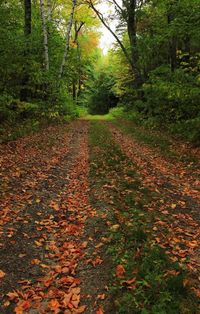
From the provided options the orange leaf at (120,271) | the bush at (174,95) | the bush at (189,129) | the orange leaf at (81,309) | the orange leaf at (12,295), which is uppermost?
the bush at (174,95)

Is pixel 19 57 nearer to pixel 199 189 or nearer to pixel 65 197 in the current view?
pixel 65 197

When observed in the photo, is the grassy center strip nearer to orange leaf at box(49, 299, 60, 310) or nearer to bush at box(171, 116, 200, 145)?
orange leaf at box(49, 299, 60, 310)

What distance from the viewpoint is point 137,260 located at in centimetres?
491

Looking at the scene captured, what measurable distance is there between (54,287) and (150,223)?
2.55m

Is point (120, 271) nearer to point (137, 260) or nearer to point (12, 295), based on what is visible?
point (137, 260)

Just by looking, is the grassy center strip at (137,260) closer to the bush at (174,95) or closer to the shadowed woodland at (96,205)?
the shadowed woodland at (96,205)

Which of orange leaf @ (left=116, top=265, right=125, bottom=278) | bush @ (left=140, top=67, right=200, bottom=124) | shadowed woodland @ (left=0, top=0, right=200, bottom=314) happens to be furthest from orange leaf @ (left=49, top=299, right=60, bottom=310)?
bush @ (left=140, top=67, right=200, bottom=124)

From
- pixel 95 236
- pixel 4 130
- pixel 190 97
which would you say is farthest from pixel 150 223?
pixel 4 130

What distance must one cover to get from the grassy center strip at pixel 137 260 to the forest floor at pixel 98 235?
14 mm

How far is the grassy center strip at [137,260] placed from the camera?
3.96 m

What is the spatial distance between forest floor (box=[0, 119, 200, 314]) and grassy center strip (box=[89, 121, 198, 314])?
0.04 ft

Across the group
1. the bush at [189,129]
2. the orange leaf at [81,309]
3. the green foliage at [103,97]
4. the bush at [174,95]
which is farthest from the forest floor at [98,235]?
the green foliage at [103,97]

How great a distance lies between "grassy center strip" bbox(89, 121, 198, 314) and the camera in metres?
3.96

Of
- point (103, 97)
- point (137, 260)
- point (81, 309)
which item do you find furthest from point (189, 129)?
point (103, 97)
